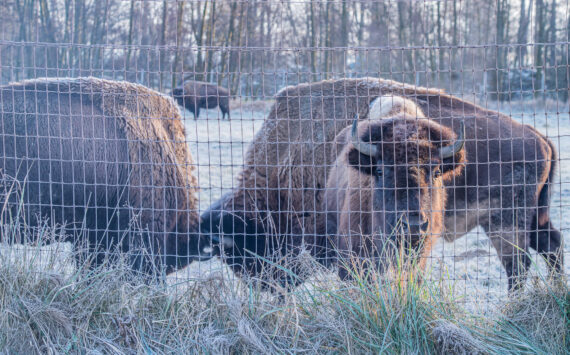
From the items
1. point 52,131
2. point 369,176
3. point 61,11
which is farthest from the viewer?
point 61,11

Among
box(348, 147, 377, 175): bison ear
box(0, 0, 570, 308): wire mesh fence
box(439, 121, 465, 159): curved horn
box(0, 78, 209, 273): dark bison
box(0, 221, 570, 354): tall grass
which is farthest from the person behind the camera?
box(0, 78, 209, 273): dark bison

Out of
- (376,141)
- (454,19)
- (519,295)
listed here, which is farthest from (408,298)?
(454,19)

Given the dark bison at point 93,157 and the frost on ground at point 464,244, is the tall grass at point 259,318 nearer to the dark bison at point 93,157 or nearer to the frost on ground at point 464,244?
the frost on ground at point 464,244

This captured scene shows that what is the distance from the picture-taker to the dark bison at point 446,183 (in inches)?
191

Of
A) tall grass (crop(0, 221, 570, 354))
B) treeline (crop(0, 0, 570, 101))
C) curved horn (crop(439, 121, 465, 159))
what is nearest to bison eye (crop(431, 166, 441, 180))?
curved horn (crop(439, 121, 465, 159))

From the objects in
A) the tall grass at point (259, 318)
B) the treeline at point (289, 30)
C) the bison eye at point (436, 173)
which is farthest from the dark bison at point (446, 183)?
the treeline at point (289, 30)

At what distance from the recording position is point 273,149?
19.7 ft

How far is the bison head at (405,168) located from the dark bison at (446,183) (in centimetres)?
30

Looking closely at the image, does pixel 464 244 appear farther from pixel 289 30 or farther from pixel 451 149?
pixel 289 30

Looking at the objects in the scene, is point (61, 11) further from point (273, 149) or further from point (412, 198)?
point (412, 198)

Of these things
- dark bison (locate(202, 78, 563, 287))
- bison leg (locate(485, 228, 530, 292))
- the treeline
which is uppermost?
the treeline

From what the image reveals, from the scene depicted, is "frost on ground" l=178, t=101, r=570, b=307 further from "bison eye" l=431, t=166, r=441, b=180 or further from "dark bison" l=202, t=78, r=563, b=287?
"bison eye" l=431, t=166, r=441, b=180

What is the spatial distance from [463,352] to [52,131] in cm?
404

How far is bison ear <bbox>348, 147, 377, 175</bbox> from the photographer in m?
4.07
